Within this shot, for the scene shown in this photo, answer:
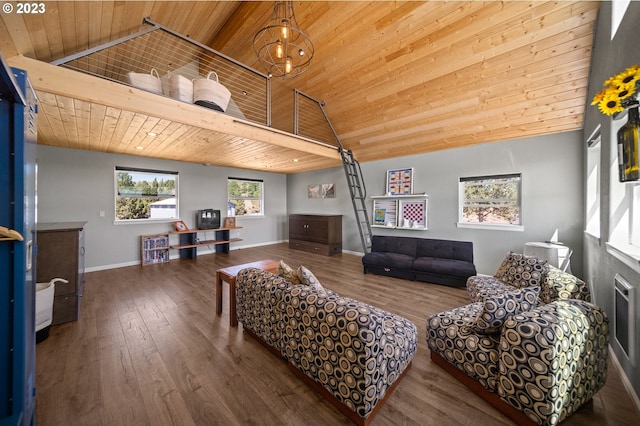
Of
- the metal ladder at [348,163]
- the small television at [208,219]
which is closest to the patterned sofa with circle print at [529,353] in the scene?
the metal ladder at [348,163]

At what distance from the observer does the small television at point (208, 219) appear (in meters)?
6.04

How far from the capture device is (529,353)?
4.27 feet

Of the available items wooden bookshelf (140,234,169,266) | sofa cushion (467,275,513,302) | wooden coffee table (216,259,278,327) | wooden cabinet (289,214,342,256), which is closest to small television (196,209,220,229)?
wooden bookshelf (140,234,169,266)

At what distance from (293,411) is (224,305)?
1969mm

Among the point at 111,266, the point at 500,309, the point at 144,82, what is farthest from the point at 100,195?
the point at 500,309

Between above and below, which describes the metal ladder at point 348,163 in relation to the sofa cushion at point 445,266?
above

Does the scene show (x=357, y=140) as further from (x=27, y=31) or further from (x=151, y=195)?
(x=151, y=195)

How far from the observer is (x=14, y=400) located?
3.47 ft

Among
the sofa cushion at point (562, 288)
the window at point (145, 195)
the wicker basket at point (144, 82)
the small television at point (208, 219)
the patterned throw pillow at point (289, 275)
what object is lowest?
the sofa cushion at point (562, 288)

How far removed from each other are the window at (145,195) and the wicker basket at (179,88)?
3.25 meters

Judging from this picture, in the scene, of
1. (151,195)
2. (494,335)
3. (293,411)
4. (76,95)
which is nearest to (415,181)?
(494,335)

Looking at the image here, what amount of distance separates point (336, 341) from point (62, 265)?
3272mm

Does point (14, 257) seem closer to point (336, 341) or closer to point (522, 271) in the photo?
point (336, 341)

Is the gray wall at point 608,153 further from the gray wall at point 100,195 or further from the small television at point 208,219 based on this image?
the gray wall at point 100,195
